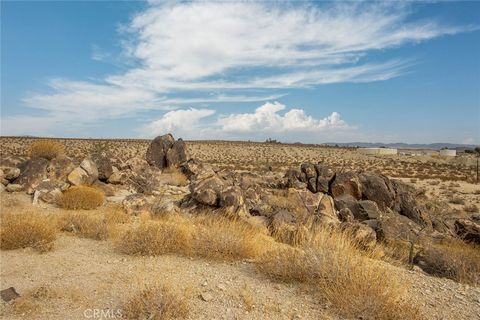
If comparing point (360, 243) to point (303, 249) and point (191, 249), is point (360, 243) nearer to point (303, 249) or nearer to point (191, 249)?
point (303, 249)

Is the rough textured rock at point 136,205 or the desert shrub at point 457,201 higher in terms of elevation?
the rough textured rock at point 136,205

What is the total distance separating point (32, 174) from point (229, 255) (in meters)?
11.5

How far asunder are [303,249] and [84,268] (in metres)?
4.01

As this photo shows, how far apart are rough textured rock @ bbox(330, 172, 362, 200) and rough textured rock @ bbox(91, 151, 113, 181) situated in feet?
32.3

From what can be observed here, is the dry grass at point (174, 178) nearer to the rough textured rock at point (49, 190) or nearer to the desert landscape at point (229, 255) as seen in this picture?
the desert landscape at point (229, 255)

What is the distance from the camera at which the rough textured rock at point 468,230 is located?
11375mm

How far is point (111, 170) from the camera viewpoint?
1669 centimetres

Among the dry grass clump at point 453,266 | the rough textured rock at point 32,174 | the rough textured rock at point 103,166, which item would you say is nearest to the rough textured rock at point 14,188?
the rough textured rock at point 32,174

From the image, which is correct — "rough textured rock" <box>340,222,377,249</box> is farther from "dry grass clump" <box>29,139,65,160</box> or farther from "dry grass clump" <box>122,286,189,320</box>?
"dry grass clump" <box>29,139,65,160</box>

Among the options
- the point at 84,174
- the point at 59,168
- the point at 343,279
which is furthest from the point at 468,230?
the point at 59,168

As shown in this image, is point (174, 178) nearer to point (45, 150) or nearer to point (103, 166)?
point (103, 166)

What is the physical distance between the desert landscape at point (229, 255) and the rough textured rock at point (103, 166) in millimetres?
1097

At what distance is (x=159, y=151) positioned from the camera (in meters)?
21.9

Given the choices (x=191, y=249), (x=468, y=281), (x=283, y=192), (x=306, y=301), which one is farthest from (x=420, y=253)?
(x=283, y=192)
